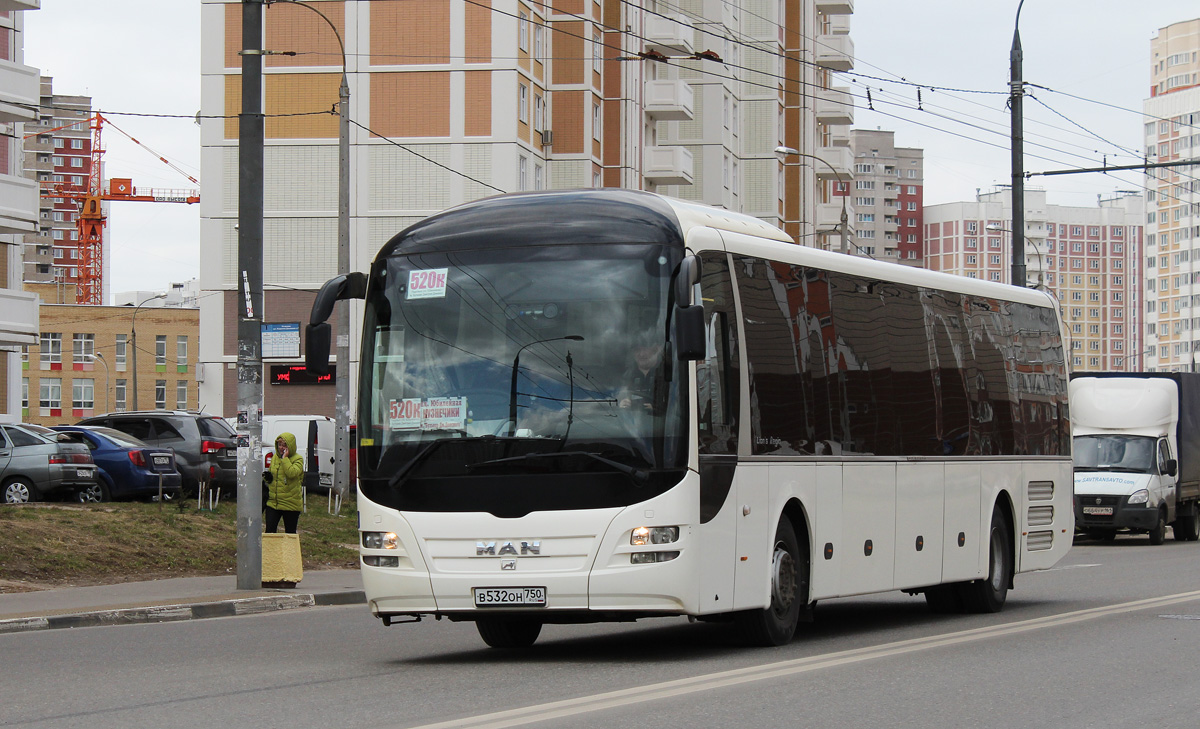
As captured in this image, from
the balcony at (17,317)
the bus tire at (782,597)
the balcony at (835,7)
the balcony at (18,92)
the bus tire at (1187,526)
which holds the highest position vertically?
the balcony at (835,7)

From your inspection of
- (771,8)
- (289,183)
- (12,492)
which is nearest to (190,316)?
(771,8)

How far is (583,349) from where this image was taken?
11.4 m

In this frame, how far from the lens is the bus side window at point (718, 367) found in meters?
11.6

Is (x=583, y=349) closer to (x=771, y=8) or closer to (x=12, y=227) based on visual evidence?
(x=12, y=227)

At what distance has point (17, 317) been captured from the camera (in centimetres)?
4319

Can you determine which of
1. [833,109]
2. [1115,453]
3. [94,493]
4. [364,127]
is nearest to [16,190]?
[364,127]

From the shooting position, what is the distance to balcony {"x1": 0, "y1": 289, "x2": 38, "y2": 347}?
4288cm

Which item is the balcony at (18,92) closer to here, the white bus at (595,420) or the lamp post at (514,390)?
the white bus at (595,420)

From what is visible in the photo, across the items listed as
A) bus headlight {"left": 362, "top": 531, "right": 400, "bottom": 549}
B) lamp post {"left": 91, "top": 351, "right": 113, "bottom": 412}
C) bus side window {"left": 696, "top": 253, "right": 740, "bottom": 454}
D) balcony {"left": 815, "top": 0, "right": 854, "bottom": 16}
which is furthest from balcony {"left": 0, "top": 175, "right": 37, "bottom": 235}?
lamp post {"left": 91, "top": 351, "right": 113, "bottom": 412}

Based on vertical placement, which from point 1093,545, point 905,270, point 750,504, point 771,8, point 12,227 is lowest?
point 1093,545

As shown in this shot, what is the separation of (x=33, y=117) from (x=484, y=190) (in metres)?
15.4

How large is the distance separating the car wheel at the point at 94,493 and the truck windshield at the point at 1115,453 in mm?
17585

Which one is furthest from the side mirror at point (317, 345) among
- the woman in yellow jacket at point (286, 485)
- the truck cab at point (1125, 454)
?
the truck cab at point (1125, 454)

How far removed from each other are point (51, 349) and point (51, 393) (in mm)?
4739
